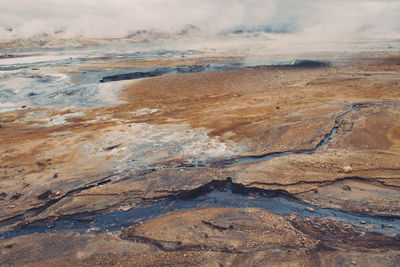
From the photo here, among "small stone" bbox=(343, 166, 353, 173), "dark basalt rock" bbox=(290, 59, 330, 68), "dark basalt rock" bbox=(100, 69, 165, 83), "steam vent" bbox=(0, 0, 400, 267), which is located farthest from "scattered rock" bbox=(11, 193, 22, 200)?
"dark basalt rock" bbox=(290, 59, 330, 68)

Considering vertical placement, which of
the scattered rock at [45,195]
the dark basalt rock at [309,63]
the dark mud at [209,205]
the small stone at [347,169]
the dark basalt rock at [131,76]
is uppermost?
the dark basalt rock at [309,63]

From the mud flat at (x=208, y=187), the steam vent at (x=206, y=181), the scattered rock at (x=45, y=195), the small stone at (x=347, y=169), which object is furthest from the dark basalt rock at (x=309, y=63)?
the scattered rock at (x=45, y=195)

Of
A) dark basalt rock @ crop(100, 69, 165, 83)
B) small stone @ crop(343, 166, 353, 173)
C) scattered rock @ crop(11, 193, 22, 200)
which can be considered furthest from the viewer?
Result: dark basalt rock @ crop(100, 69, 165, 83)

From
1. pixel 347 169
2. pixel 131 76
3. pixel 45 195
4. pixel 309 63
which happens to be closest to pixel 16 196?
pixel 45 195

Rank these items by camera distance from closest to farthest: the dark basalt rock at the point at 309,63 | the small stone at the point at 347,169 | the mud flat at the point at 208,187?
the mud flat at the point at 208,187 → the small stone at the point at 347,169 → the dark basalt rock at the point at 309,63

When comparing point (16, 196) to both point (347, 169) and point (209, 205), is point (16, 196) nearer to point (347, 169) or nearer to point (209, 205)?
point (209, 205)

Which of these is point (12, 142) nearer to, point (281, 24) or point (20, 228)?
point (20, 228)

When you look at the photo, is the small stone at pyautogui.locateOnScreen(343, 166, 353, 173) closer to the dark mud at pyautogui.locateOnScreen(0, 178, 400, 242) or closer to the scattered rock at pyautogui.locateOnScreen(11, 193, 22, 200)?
the dark mud at pyautogui.locateOnScreen(0, 178, 400, 242)

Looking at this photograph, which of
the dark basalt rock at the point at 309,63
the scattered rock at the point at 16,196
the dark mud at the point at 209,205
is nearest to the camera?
the dark mud at the point at 209,205

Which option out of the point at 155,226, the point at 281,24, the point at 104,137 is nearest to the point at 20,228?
the point at 155,226

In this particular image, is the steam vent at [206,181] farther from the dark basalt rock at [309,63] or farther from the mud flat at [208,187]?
the dark basalt rock at [309,63]
